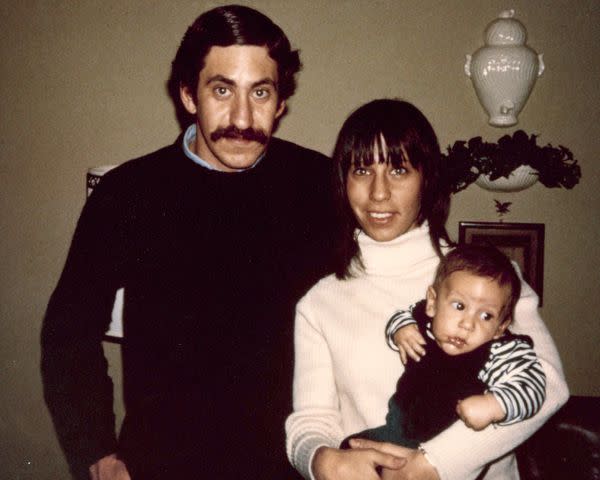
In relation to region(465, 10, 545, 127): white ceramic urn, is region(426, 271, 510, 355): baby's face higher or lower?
lower

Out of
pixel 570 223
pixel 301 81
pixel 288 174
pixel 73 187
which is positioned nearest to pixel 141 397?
pixel 288 174

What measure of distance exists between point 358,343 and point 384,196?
16.8 inches

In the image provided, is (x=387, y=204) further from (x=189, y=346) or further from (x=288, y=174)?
(x=189, y=346)

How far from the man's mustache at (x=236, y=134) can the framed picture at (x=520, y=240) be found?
161 centimetres

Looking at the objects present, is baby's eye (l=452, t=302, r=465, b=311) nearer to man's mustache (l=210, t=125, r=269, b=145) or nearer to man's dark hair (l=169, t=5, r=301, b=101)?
man's mustache (l=210, t=125, r=269, b=145)

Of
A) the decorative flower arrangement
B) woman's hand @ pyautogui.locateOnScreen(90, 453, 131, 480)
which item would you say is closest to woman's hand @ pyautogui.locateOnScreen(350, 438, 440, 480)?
woman's hand @ pyautogui.locateOnScreen(90, 453, 131, 480)

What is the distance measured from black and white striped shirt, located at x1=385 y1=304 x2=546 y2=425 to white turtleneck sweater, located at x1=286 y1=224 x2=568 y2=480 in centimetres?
8

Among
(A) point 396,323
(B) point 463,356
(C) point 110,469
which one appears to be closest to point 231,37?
(A) point 396,323

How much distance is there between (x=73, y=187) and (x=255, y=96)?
63.2 inches

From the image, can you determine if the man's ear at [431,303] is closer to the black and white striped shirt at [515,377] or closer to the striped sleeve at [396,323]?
the striped sleeve at [396,323]

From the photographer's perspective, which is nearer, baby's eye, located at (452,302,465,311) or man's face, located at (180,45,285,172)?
baby's eye, located at (452,302,465,311)

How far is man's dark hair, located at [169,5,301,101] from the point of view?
1.56 m

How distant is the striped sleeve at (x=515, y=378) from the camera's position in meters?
1.12

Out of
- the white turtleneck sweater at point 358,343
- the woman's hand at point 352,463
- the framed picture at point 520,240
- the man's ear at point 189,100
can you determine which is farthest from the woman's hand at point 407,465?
the framed picture at point 520,240
